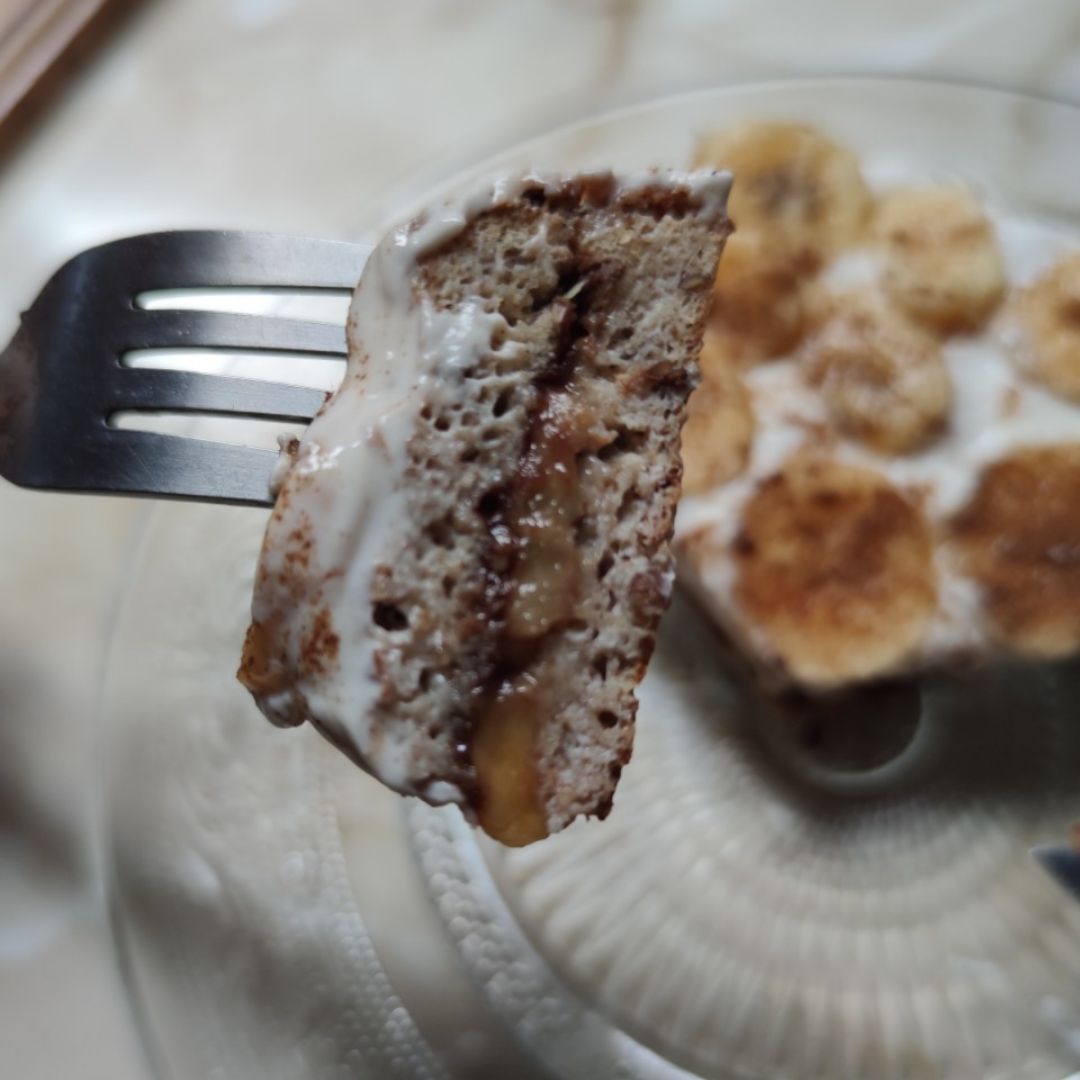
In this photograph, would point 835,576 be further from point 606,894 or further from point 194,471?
point 194,471

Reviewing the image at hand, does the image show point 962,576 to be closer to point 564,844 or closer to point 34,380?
point 564,844

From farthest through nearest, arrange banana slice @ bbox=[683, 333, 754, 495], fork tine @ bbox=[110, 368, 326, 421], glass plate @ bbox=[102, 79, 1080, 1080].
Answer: banana slice @ bbox=[683, 333, 754, 495] → glass plate @ bbox=[102, 79, 1080, 1080] → fork tine @ bbox=[110, 368, 326, 421]

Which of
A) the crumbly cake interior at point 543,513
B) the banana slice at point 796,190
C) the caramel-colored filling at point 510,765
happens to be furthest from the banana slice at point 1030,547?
the caramel-colored filling at point 510,765

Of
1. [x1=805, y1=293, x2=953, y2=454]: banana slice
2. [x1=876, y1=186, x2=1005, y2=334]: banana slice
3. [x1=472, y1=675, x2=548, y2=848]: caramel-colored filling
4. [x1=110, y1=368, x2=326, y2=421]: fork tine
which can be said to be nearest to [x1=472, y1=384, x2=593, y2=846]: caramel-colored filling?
[x1=472, y1=675, x2=548, y2=848]: caramel-colored filling

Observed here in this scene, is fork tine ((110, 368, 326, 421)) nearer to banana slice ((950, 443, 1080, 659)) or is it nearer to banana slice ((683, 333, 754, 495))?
banana slice ((683, 333, 754, 495))

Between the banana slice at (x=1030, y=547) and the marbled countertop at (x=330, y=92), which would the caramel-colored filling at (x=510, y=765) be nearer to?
the banana slice at (x=1030, y=547)
